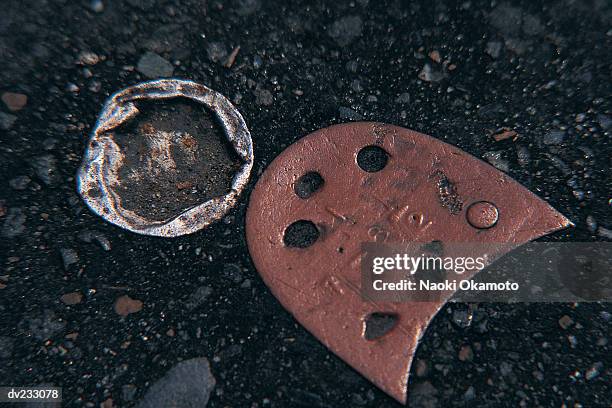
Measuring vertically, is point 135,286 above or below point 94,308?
above

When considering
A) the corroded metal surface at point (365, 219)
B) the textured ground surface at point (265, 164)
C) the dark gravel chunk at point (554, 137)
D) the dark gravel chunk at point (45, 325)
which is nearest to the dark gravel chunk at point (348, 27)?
the textured ground surface at point (265, 164)

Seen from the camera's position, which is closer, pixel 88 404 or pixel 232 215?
pixel 88 404

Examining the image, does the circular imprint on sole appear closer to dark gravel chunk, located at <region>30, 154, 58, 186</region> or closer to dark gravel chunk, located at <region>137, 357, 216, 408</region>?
dark gravel chunk, located at <region>30, 154, 58, 186</region>

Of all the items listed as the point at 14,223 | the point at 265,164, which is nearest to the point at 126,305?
the point at 14,223

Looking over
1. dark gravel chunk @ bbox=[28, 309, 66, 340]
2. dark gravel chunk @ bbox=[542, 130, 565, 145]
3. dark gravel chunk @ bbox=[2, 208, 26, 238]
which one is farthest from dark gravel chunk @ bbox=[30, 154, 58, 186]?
dark gravel chunk @ bbox=[542, 130, 565, 145]

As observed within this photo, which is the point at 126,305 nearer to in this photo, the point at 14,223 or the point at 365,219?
the point at 14,223

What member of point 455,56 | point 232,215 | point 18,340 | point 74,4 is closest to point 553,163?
point 455,56

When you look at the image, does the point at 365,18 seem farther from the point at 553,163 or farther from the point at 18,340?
the point at 18,340
